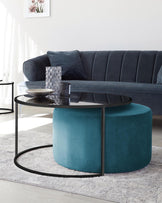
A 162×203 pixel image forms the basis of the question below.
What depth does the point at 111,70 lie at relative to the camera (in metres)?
4.19

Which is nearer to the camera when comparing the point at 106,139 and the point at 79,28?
the point at 106,139

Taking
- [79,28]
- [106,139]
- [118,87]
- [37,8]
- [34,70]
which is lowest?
[106,139]

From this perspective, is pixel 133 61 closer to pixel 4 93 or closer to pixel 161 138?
pixel 161 138

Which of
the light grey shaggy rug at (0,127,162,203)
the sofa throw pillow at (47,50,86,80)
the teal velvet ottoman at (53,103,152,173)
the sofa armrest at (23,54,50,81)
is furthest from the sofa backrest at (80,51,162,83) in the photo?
the teal velvet ottoman at (53,103,152,173)

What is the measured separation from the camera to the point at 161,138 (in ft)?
10.0

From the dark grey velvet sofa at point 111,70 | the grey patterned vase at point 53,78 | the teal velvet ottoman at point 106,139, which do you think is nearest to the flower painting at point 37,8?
the dark grey velvet sofa at point 111,70

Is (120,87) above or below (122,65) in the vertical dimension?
below

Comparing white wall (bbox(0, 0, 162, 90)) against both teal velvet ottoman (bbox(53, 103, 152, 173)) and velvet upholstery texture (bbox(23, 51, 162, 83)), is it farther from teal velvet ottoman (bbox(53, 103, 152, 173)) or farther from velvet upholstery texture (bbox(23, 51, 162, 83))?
teal velvet ottoman (bbox(53, 103, 152, 173))

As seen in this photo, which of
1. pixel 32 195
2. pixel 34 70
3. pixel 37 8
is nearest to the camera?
pixel 32 195

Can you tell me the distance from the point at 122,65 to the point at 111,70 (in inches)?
6.2

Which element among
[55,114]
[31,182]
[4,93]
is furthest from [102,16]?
[31,182]

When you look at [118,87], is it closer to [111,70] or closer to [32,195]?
[111,70]

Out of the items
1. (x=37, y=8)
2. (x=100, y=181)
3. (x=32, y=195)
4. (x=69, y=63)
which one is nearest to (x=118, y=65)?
(x=69, y=63)

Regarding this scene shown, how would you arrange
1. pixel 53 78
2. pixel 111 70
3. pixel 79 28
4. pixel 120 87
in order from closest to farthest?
pixel 53 78 → pixel 120 87 → pixel 111 70 → pixel 79 28
